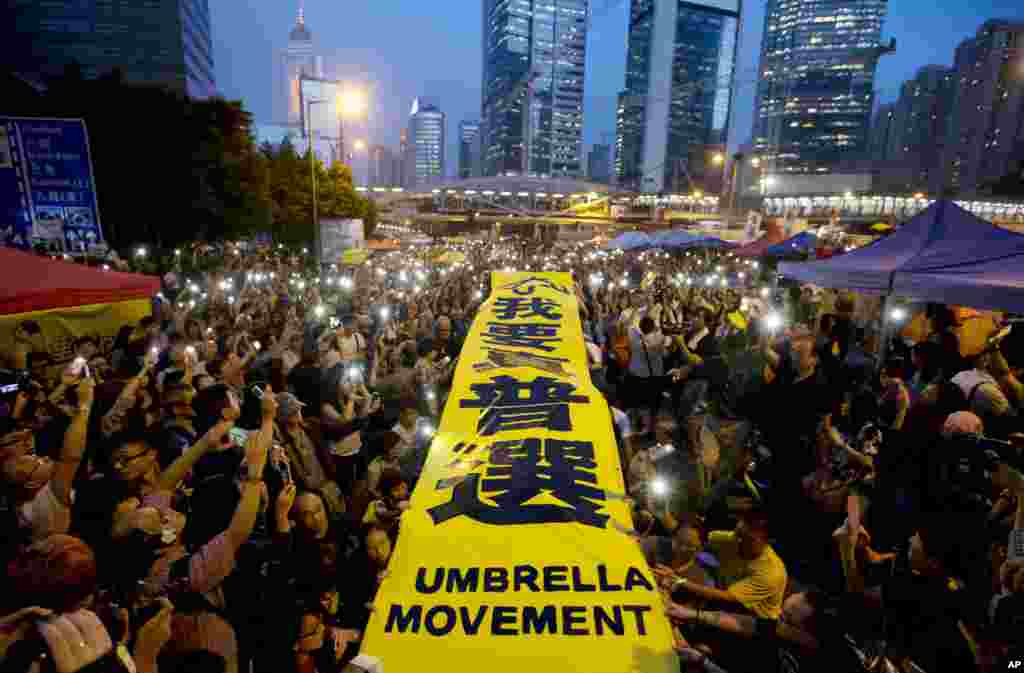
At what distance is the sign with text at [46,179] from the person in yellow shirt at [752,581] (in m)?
10.8

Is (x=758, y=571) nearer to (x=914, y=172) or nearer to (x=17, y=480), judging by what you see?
(x=17, y=480)

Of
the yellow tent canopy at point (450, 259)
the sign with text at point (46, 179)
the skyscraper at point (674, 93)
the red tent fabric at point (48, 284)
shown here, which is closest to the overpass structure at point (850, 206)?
the yellow tent canopy at point (450, 259)

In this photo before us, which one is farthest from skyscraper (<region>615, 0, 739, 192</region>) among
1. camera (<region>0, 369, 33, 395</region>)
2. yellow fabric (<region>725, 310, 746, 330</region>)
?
camera (<region>0, 369, 33, 395</region>)

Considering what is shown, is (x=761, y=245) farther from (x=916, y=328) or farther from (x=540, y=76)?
(x=540, y=76)

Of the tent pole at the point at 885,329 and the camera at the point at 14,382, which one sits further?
the tent pole at the point at 885,329

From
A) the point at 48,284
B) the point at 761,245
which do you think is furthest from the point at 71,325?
the point at 761,245

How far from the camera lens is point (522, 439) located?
4.37 meters

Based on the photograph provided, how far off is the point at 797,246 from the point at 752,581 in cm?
1503

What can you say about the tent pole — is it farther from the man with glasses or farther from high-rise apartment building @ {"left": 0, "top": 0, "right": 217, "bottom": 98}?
high-rise apartment building @ {"left": 0, "top": 0, "right": 217, "bottom": 98}

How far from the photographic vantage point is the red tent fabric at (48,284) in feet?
17.7

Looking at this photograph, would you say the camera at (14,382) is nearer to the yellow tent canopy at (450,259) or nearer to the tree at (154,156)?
the tree at (154,156)

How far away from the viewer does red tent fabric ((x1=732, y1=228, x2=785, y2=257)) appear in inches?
659

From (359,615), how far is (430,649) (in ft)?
4.28

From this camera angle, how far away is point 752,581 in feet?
10.7
